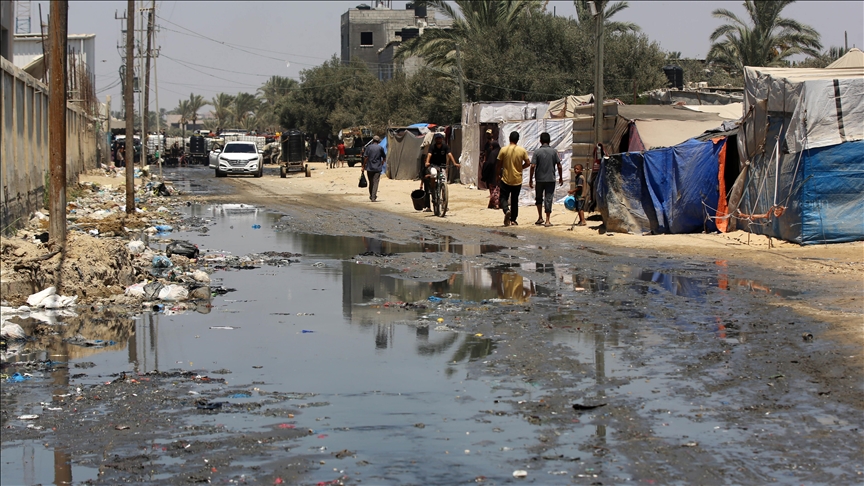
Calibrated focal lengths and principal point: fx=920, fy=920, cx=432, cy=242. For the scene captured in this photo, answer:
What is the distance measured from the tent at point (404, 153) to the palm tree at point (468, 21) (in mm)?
5426

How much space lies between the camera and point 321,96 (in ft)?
255

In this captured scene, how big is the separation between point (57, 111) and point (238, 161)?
34177mm

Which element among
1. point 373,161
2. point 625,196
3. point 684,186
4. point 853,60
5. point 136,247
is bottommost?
point 136,247

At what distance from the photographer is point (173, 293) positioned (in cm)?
1030

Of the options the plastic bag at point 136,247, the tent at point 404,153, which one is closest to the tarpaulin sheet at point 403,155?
the tent at point 404,153

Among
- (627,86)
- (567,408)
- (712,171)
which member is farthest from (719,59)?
(567,408)

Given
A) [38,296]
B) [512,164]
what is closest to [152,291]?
[38,296]

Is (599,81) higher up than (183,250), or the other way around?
(599,81)

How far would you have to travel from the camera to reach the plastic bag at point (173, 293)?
33.5 feet

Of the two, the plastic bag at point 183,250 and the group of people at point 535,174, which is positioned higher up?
the group of people at point 535,174

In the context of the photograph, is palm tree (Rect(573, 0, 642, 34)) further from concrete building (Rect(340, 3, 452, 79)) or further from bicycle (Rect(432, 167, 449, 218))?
concrete building (Rect(340, 3, 452, 79))

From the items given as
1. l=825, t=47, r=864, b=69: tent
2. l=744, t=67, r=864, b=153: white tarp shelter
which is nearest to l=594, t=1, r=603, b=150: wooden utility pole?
l=825, t=47, r=864, b=69: tent

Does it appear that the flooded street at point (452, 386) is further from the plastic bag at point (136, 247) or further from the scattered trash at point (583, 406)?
the plastic bag at point (136, 247)

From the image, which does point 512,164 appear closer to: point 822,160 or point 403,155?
point 822,160
